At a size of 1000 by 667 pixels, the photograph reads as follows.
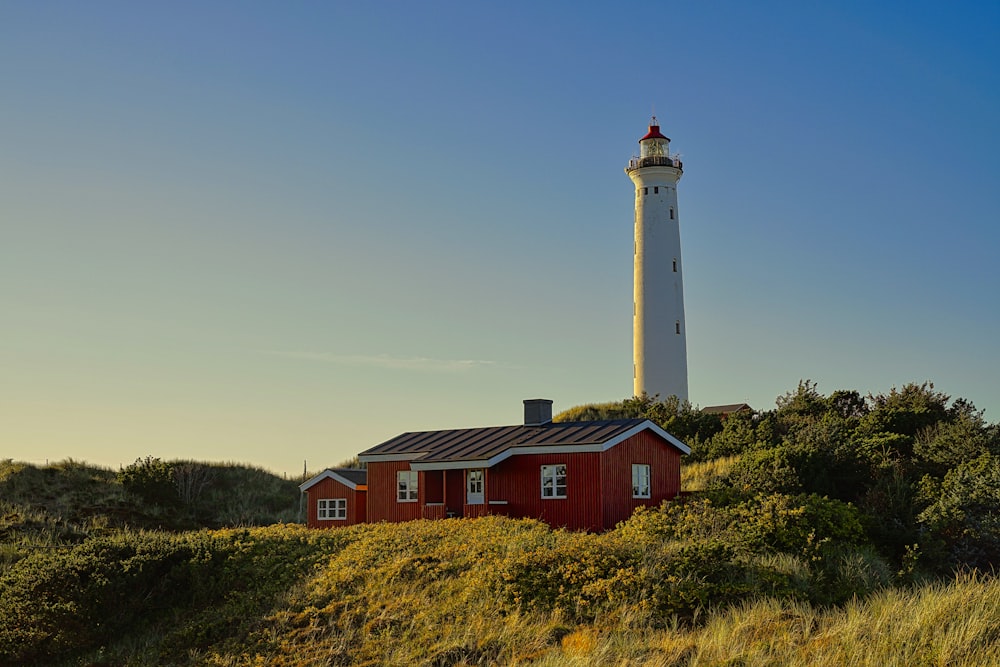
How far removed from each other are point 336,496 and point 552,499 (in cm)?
1033

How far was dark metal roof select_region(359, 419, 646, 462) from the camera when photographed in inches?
1154

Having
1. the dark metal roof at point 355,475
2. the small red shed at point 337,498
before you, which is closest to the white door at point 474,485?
the small red shed at point 337,498

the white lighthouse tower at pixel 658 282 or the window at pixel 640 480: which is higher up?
the white lighthouse tower at pixel 658 282

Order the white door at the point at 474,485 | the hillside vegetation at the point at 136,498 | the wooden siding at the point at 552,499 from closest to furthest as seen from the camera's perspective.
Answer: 1. the wooden siding at the point at 552,499
2. the white door at the point at 474,485
3. the hillside vegetation at the point at 136,498

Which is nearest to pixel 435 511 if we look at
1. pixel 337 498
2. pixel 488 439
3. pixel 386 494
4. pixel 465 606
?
pixel 386 494

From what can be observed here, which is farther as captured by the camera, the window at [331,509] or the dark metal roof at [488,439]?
the window at [331,509]

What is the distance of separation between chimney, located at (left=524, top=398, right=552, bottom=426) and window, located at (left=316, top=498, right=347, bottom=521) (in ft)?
25.1

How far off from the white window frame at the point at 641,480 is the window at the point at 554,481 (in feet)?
7.63

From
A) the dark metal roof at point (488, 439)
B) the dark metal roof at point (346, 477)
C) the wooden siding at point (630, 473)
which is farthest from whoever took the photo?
the dark metal roof at point (346, 477)

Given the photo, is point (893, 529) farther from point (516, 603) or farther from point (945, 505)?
point (516, 603)

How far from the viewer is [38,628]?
21.2 metres

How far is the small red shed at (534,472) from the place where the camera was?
2841 centimetres

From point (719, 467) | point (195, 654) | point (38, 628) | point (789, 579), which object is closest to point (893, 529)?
point (789, 579)

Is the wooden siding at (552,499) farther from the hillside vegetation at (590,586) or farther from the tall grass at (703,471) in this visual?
the tall grass at (703,471)
